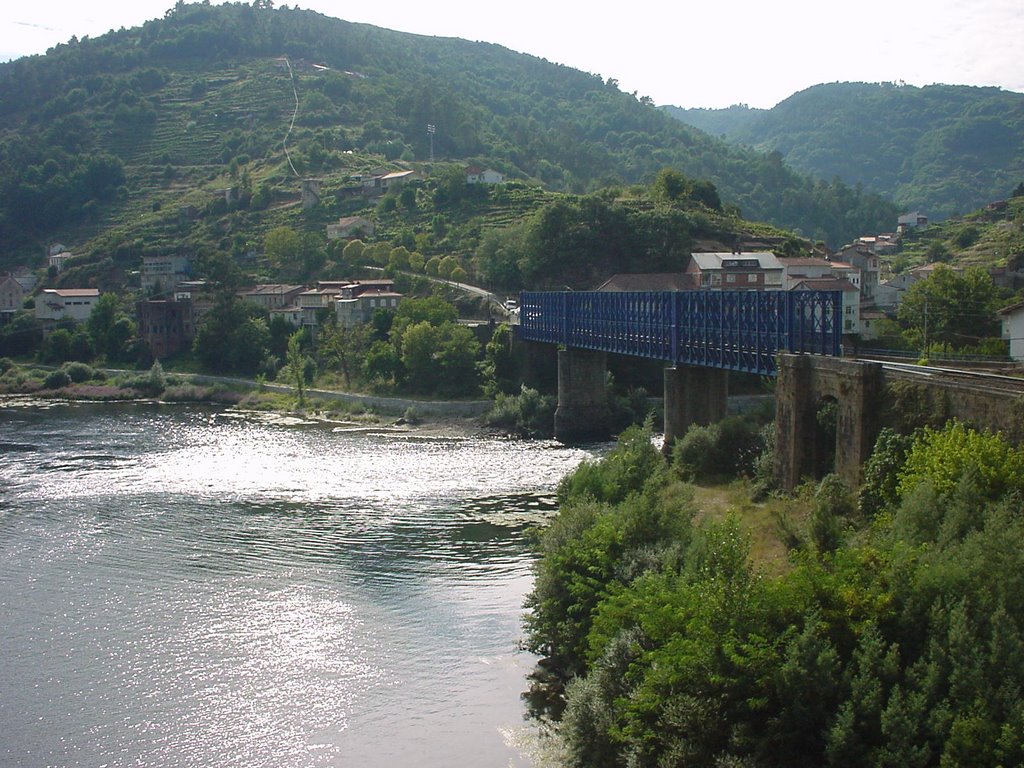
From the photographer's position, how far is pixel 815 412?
30.1 metres

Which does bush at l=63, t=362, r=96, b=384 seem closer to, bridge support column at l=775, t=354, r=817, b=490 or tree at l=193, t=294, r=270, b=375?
tree at l=193, t=294, r=270, b=375

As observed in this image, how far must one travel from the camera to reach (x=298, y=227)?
4087 inches

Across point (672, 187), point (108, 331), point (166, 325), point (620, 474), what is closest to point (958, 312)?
point (620, 474)

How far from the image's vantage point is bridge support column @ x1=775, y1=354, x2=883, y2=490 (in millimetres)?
26578

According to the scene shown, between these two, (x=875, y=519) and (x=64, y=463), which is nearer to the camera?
(x=875, y=519)

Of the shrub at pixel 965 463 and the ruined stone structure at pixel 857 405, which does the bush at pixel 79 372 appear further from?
the shrub at pixel 965 463

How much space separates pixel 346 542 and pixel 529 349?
32.2 m

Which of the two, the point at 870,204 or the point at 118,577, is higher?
the point at 870,204

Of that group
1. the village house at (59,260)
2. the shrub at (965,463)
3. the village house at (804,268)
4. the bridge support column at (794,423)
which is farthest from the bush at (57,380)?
the shrub at (965,463)

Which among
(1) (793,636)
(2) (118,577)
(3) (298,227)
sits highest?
(3) (298,227)

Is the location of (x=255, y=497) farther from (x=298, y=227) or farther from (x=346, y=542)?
(x=298, y=227)

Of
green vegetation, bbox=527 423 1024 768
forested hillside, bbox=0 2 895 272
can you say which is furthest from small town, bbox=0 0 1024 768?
forested hillside, bbox=0 2 895 272

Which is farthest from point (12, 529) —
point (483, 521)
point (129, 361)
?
point (129, 361)

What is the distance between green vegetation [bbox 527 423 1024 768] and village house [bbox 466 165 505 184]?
88656 mm
